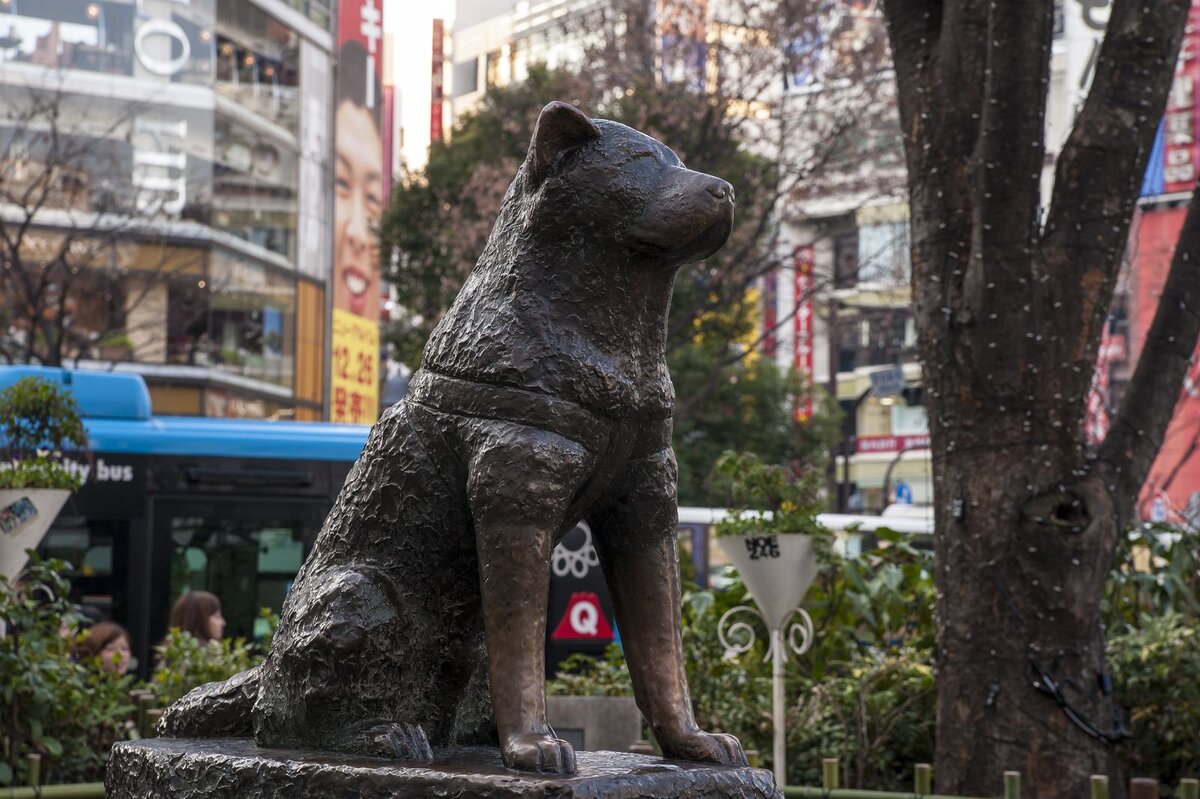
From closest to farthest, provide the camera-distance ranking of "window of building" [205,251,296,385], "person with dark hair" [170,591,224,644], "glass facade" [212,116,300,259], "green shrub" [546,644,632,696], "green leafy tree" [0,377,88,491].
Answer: "green leafy tree" [0,377,88,491] < "green shrub" [546,644,632,696] < "person with dark hair" [170,591,224,644] < "window of building" [205,251,296,385] < "glass facade" [212,116,300,259]

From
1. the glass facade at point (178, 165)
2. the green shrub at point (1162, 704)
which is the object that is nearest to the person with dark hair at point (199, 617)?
the green shrub at point (1162, 704)

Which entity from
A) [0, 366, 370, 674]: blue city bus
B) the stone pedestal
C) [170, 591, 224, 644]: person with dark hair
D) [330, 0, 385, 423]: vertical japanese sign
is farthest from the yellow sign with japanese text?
the stone pedestal

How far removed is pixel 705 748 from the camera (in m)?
2.83

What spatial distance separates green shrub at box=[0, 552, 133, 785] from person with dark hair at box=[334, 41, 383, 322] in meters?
27.2

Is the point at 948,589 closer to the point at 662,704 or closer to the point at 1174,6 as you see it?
the point at 1174,6

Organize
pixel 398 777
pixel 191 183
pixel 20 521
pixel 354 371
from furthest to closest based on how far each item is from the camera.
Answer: pixel 354 371, pixel 191 183, pixel 20 521, pixel 398 777

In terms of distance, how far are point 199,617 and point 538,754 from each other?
800 cm

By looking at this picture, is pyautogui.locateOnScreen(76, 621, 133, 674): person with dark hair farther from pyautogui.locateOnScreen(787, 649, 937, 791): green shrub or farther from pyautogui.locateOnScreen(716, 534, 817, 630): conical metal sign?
pyautogui.locateOnScreen(716, 534, 817, 630): conical metal sign

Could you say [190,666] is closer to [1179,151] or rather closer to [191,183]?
[191,183]

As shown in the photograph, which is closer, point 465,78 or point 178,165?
point 178,165

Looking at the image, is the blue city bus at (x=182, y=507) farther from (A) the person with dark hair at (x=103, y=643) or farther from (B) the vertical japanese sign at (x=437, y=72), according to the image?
(B) the vertical japanese sign at (x=437, y=72)

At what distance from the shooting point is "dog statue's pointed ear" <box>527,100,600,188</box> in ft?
8.99

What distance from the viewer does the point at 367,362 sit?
35531 mm

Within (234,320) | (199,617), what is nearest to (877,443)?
(234,320)
